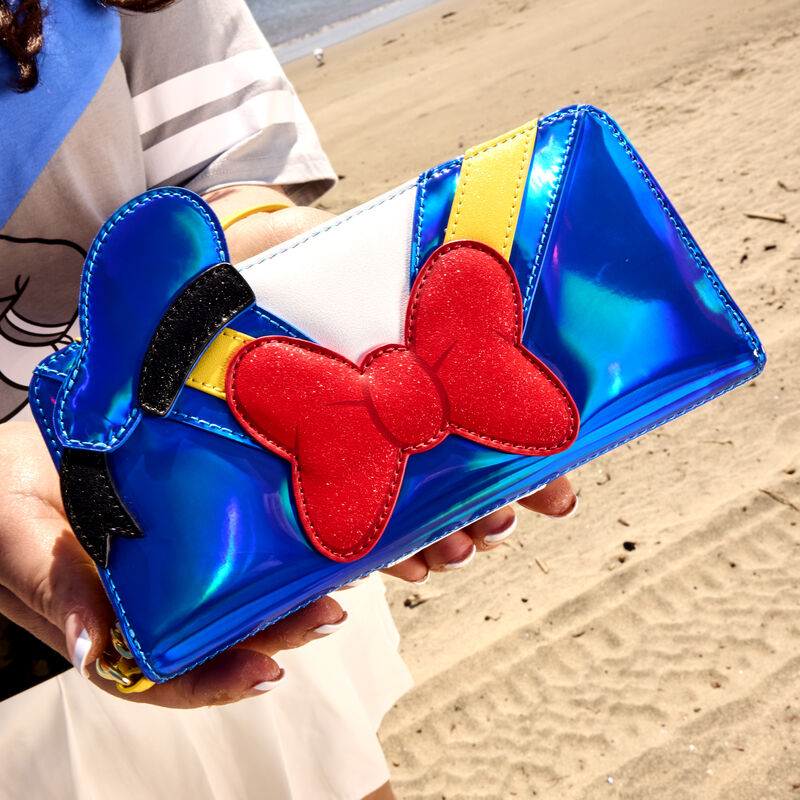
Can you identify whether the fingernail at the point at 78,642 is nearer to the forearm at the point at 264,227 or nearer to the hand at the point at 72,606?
the hand at the point at 72,606

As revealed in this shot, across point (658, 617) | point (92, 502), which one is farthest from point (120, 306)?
Answer: point (658, 617)

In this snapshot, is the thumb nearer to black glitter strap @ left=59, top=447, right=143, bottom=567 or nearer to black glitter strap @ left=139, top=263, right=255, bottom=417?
black glitter strap @ left=59, top=447, right=143, bottom=567

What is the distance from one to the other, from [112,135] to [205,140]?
0.79 feet

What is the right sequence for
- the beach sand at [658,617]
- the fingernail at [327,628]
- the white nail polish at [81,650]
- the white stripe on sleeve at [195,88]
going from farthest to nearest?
the beach sand at [658,617] → the white stripe on sleeve at [195,88] → the fingernail at [327,628] → the white nail polish at [81,650]

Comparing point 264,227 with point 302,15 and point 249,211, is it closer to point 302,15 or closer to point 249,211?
point 249,211

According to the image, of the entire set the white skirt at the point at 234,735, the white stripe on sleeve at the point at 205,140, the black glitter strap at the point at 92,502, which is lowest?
the white skirt at the point at 234,735

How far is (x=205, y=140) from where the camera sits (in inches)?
59.4

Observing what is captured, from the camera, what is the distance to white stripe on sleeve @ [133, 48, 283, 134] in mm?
1474

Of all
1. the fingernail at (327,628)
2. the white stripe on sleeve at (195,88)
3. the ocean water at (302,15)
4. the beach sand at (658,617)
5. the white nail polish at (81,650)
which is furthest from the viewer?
the ocean water at (302,15)

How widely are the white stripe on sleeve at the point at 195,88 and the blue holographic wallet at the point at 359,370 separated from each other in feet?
1.75

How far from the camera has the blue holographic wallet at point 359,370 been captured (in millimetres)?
1046

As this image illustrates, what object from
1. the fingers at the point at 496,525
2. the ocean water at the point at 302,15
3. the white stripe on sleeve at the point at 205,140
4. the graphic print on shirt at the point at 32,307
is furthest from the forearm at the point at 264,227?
the ocean water at the point at 302,15

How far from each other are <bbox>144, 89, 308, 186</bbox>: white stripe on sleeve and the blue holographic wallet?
0.51m

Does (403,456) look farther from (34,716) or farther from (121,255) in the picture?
(34,716)
